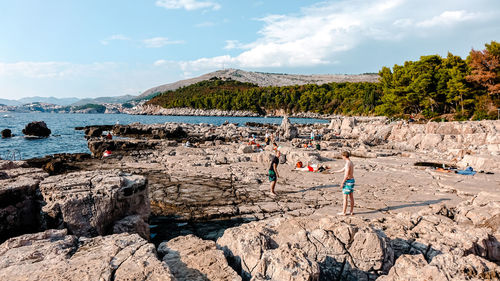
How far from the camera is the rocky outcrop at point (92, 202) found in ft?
20.1

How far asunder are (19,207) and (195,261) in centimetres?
491

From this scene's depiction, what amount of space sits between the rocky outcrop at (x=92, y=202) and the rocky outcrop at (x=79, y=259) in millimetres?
996

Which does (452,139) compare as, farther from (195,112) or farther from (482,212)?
(195,112)

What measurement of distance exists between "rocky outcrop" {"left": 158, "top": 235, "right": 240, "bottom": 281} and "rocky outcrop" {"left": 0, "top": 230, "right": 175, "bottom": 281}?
39cm

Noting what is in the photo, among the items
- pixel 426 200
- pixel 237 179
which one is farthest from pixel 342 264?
pixel 237 179

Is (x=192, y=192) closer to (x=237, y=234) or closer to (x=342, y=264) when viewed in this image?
(x=237, y=234)

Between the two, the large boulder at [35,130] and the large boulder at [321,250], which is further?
the large boulder at [35,130]

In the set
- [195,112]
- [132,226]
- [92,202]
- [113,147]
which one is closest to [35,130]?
[113,147]

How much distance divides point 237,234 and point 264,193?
230 inches

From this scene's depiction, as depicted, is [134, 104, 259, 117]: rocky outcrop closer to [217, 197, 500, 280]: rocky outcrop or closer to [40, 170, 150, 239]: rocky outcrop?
[40, 170, 150, 239]: rocky outcrop

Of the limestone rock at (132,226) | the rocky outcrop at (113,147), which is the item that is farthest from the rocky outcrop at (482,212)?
the rocky outcrop at (113,147)

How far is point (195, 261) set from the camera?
4.45 meters

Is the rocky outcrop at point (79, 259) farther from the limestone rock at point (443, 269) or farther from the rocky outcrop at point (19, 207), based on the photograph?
the limestone rock at point (443, 269)

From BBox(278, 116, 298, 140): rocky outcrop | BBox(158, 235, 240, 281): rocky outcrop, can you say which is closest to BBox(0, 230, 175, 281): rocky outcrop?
BBox(158, 235, 240, 281): rocky outcrop
